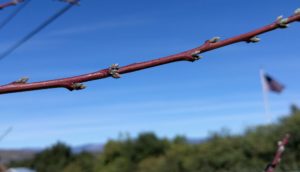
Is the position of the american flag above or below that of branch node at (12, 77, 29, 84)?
above

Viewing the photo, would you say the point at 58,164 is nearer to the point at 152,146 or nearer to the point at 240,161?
the point at 152,146

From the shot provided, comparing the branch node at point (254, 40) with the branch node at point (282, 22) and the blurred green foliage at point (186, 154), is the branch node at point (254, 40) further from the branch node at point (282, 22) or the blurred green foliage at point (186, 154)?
the blurred green foliage at point (186, 154)

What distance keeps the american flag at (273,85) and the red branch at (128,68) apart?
38262 mm

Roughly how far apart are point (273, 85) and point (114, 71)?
129 feet

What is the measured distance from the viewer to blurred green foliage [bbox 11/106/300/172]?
117 ft

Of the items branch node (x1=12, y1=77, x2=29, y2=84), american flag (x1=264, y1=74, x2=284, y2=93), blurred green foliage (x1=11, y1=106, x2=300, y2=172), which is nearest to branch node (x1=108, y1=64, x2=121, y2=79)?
branch node (x1=12, y1=77, x2=29, y2=84)

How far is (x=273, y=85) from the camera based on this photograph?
39.0 metres

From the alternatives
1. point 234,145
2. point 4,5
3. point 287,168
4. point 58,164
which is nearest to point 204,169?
point 234,145

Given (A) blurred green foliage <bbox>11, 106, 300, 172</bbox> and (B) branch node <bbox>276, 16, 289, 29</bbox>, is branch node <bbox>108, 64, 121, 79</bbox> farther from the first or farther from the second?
(A) blurred green foliage <bbox>11, 106, 300, 172</bbox>

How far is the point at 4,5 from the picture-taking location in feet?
2.84

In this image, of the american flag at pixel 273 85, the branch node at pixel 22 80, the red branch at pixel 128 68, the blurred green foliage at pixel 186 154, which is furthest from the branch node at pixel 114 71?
the american flag at pixel 273 85

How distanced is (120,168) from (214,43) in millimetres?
45707

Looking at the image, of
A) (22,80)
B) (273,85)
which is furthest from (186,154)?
(22,80)

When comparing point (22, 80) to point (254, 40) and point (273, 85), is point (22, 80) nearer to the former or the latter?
point (254, 40)
